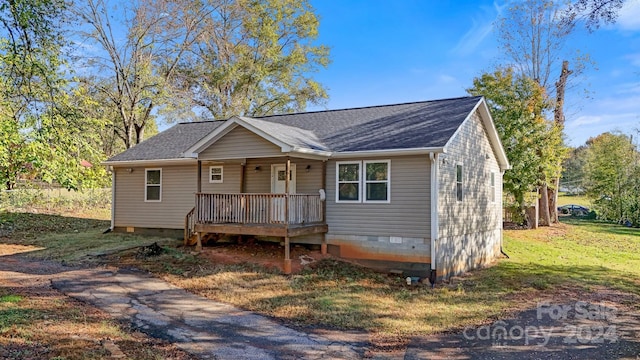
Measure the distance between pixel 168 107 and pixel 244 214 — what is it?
17.0 metres

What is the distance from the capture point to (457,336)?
23.9 ft

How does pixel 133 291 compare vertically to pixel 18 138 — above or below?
below

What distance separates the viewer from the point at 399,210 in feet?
39.2

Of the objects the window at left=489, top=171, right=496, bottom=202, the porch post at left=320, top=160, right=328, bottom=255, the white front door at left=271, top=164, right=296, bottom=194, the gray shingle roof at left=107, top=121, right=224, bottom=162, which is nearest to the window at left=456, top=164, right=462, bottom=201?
the window at left=489, top=171, right=496, bottom=202

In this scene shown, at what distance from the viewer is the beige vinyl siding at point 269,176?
13250mm

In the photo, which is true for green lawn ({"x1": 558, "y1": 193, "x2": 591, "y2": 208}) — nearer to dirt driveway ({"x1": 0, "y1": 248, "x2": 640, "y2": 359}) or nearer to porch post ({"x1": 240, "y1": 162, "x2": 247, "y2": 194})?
porch post ({"x1": 240, "y1": 162, "x2": 247, "y2": 194})

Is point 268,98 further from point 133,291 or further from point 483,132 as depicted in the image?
point 133,291

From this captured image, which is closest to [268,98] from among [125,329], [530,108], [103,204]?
[103,204]

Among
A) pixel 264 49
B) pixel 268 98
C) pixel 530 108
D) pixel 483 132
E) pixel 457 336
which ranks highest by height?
pixel 264 49

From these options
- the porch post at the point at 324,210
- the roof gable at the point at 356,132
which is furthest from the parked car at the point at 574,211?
the porch post at the point at 324,210

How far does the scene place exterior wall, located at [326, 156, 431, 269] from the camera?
11625 mm

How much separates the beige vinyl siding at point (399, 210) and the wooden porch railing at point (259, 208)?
3.06 feet

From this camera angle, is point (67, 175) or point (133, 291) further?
point (133, 291)

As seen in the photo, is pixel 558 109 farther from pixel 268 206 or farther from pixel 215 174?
pixel 268 206
